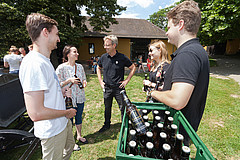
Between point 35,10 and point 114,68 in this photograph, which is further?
point 35,10

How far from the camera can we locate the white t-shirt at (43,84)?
1.28m

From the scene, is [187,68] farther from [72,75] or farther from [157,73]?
[72,75]

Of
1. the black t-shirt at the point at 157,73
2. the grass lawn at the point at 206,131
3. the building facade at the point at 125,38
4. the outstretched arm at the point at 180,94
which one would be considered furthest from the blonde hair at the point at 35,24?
the building facade at the point at 125,38

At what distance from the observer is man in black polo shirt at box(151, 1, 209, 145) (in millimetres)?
1135

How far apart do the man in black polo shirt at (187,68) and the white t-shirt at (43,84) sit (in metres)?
1.33

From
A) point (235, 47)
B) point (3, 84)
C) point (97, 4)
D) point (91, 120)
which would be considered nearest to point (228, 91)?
point (91, 120)

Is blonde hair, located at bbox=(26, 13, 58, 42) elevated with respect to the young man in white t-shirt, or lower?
elevated

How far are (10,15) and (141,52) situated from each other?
1888cm

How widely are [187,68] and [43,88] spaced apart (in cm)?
154

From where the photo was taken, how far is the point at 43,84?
52.0 inches

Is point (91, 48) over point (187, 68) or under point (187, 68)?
over

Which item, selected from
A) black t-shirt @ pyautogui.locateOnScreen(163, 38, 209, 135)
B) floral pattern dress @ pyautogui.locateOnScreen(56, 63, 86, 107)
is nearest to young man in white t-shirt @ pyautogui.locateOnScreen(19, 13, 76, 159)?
floral pattern dress @ pyautogui.locateOnScreen(56, 63, 86, 107)

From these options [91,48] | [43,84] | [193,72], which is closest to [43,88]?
[43,84]

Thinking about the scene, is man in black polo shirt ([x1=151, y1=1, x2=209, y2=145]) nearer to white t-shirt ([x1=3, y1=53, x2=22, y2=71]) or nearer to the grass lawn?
the grass lawn
